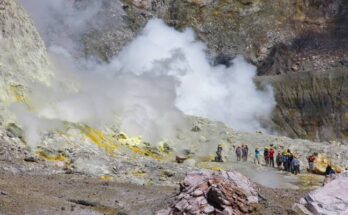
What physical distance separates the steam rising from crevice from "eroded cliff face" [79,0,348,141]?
1927 millimetres

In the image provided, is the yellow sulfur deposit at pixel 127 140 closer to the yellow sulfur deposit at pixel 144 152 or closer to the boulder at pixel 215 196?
the yellow sulfur deposit at pixel 144 152

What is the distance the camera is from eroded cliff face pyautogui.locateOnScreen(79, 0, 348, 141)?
86.9 meters

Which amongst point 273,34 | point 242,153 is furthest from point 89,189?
point 273,34

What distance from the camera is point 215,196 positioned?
61.7 ft

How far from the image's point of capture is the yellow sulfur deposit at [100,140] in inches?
1358

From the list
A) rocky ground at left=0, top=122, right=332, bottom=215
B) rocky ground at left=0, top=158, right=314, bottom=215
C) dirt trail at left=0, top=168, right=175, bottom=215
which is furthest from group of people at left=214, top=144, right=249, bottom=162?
dirt trail at left=0, top=168, right=175, bottom=215

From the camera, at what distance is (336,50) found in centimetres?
9131

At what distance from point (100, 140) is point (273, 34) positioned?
208 feet

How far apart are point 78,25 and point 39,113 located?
52.5 metres

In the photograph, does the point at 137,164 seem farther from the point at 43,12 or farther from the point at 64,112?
the point at 43,12

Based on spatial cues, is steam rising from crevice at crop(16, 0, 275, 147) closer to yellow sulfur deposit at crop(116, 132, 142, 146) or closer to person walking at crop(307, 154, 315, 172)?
yellow sulfur deposit at crop(116, 132, 142, 146)

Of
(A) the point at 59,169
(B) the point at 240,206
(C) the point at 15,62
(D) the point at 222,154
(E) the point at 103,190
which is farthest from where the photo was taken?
(D) the point at 222,154

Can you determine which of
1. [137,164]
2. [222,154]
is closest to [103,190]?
[137,164]

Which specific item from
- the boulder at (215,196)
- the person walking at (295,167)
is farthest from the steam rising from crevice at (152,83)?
the boulder at (215,196)
